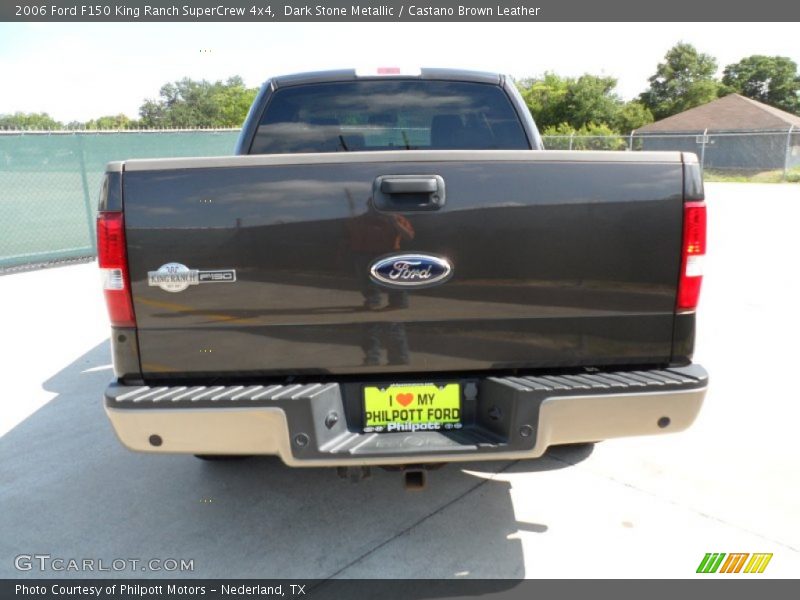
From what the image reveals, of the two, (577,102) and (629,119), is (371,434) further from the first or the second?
(629,119)

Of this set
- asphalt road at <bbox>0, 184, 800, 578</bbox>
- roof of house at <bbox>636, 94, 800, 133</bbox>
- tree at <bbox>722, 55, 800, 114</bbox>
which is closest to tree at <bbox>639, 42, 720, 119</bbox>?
tree at <bbox>722, 55, 800, 114</bbox>

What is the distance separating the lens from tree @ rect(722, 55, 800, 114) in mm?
67875

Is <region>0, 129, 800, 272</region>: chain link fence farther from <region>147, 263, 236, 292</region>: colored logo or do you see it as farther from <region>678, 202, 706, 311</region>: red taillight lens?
<region>678, 202, 706, 311</region>: red taillight lens

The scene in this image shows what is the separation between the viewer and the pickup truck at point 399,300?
91.2 inches

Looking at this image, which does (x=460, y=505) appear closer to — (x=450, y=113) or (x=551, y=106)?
(x=450, y=113)

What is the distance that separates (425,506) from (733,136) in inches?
1327

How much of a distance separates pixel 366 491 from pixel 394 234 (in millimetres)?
1673

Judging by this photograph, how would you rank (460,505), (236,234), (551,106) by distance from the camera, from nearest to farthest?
(236,234) < (460,505) < (551,106)

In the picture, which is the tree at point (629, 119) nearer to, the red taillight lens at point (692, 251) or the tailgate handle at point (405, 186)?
the red taillight lens at point (692, 251)

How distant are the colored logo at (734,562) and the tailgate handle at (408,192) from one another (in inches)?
77.1

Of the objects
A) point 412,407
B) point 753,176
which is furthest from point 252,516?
point 753,176

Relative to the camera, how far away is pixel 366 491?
134 inches

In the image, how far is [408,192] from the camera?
2307 mm

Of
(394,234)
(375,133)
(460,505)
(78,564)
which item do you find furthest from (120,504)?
(375,133)
